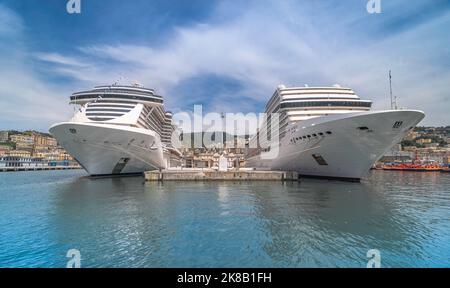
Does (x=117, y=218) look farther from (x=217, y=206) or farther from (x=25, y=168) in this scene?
(x=25, y=168)

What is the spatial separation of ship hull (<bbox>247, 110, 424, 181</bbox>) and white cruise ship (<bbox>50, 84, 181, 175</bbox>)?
21.6m

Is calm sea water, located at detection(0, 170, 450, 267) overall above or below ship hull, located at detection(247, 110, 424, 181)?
below

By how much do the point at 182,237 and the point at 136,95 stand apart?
35344mm

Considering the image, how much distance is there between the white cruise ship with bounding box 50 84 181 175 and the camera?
1023 inches

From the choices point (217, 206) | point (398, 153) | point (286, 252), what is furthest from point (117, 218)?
point (398, 153)

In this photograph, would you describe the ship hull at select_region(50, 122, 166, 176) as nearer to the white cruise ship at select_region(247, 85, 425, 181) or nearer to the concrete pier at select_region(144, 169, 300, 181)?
the concrete pier at select_region(144, 169, 300, 181)

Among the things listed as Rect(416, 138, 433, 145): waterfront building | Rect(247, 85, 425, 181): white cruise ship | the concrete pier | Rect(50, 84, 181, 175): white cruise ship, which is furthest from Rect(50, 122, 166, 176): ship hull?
Rect(416, 138, 433, 145): waterfront building

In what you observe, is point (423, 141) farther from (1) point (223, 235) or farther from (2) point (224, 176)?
(1) point (223, 235)

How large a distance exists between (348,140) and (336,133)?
4.68ft

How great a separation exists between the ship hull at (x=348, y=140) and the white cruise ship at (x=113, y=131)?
71.0 feet

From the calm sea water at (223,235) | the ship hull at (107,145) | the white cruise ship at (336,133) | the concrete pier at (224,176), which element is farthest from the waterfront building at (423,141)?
the ship hull at (107,145)

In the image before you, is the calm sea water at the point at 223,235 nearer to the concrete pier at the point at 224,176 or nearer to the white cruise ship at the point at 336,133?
the white cruise ship at the point at 336,133

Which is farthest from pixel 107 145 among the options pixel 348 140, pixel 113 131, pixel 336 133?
pixel 348 140

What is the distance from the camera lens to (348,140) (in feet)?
71.8
